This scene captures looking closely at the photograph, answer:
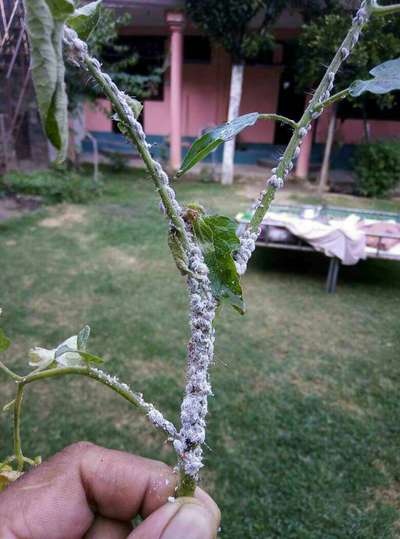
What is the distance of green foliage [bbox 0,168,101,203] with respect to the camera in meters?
7.41

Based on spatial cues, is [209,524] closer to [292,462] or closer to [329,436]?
[292,462]

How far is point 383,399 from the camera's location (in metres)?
3.00

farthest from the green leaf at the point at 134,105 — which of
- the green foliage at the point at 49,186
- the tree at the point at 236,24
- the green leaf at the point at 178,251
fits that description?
the tree at the point at 236,24

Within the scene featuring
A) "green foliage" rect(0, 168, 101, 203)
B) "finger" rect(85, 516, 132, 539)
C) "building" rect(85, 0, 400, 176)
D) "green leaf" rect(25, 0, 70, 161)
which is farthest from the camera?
"building" rect(85, 0, 400, 176)

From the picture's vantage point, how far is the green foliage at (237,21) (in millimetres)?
7707

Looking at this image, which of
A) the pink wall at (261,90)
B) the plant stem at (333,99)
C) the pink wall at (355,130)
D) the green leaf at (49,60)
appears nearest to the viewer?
the green leaf at (49,60)

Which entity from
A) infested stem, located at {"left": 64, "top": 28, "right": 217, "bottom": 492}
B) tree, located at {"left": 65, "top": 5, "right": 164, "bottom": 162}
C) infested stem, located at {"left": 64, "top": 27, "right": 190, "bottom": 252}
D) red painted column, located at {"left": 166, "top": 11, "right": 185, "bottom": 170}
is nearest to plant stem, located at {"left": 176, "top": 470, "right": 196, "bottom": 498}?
infested stem, located at {"left": 64, "top": 28, "right": 217, "bottom": 492}

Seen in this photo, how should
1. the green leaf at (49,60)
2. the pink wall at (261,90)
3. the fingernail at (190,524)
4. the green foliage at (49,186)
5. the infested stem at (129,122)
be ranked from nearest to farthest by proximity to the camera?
the green leaf at (49,60)
the infested stem at (129,122)
the fingernail at (190,524)
the green foliage at (49,186)
the pink wall at (261,90)

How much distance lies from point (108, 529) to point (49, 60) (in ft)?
3.15

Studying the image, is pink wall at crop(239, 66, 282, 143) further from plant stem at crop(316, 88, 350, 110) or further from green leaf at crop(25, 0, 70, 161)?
green leaf at crop(25, 0, 70, 161)

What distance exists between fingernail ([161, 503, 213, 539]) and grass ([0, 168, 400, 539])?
658 millimetres

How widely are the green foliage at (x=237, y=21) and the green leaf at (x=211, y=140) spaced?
795cm

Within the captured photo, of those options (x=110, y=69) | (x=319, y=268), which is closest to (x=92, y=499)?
(x=319, y=268)

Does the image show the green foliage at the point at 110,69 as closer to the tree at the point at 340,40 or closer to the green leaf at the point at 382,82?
the tree at the point at 340,40
